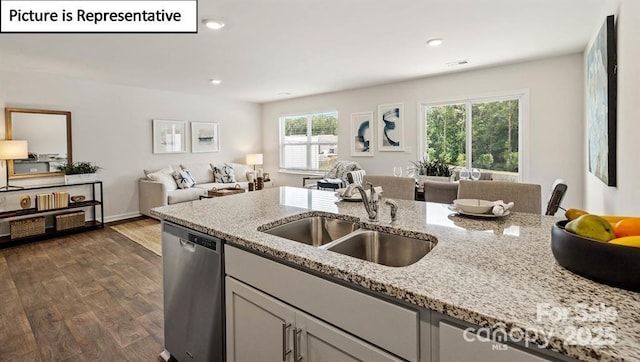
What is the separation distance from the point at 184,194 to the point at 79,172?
1.55 meters

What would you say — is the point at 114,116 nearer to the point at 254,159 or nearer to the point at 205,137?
the point at 205,137

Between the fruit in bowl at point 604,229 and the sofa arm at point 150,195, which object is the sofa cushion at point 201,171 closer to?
the sofa arm at point 150,195

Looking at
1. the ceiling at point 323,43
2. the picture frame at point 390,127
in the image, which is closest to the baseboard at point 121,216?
the ceiling at point 323,43

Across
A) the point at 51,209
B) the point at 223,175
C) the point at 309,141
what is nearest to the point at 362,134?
the point at 309,141

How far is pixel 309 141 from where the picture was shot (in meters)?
7.15

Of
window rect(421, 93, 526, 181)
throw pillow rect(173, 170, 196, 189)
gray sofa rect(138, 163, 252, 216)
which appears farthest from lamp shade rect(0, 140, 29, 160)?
window rect(421, 93, 526, 181)

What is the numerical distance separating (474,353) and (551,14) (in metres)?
3.30

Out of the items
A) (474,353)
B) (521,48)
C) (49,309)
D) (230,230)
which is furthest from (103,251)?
(521,48)

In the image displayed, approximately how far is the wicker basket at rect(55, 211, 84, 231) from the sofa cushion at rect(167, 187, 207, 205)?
1.23m

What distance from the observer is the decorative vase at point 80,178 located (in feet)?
15.8

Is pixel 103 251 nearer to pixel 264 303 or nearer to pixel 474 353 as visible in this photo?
pixel 264 303

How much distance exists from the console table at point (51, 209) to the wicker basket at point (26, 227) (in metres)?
0.04

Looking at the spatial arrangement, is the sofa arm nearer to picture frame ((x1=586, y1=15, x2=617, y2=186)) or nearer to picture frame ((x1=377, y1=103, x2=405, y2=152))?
picture frame ((x1=377, y1=103, x2=405, y2=152))

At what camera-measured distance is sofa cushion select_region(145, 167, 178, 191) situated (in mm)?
5398
